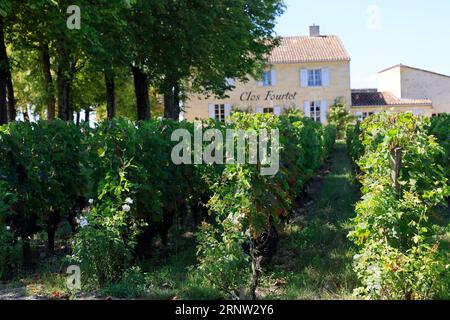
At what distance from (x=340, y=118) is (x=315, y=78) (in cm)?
530

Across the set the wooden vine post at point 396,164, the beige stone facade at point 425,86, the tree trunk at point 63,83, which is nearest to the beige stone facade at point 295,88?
the beige stone facade at point 425,86

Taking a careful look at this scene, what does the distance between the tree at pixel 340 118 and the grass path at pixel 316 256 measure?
29.6 m

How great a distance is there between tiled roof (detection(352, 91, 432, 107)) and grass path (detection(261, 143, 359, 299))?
116 ft

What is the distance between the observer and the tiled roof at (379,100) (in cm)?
4550

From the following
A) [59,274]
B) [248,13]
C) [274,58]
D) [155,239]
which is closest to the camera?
[59,274]

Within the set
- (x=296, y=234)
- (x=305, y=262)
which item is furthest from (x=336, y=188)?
(x=305, y=262)

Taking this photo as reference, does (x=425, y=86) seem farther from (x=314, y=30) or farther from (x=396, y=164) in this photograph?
(x=396, y=164)

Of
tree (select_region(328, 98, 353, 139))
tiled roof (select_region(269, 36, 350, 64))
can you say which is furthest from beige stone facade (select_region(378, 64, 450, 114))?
tree (select_region(328, 98, 353, 139))

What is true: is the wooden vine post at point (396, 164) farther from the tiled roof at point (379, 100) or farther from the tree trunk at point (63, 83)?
the tiled roof at point (379, 100)

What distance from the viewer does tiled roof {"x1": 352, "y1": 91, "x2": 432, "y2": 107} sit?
4550 cm

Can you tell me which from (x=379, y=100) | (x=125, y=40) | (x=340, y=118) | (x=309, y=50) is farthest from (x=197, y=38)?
(x=379, y=100)

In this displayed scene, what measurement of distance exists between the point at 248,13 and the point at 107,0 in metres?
12.9

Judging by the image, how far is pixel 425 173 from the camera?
201 inches

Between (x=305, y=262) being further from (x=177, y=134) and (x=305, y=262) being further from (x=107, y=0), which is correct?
(x=107, y=0)
